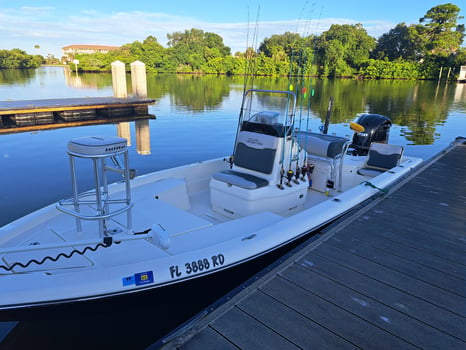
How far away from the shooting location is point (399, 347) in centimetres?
210

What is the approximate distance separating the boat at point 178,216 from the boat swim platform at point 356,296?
521 mm

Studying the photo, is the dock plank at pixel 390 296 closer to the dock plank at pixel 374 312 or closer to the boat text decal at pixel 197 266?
the dock plank at pixel 374 312

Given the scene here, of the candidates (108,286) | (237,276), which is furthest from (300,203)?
(108,286)

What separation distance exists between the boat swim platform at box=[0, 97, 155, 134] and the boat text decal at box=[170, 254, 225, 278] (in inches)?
612

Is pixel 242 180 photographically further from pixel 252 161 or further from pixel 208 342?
pixel 208 342

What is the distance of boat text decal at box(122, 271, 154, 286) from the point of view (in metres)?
2.68

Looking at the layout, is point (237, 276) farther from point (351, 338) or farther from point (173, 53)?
point (173, 53)

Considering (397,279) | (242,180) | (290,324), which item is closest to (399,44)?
(242,180)

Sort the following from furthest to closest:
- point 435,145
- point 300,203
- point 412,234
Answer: point 435,145
point 300,203
point 412,234

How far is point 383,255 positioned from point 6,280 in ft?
11.0

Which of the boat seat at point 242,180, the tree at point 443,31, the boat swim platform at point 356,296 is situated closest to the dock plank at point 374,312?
the boat swim platform at point 356,296

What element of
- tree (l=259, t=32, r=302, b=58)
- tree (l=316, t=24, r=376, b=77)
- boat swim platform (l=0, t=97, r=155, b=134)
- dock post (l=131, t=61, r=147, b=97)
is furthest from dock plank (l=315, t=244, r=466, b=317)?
tree (l=316, t=24, r=376, b=77)

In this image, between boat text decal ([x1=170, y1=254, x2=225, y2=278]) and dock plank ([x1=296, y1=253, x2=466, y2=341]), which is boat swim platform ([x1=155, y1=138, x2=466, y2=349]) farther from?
boat text decal ([x1=170, y1=254, x2=225, y2=278])

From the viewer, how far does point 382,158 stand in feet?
21.7
